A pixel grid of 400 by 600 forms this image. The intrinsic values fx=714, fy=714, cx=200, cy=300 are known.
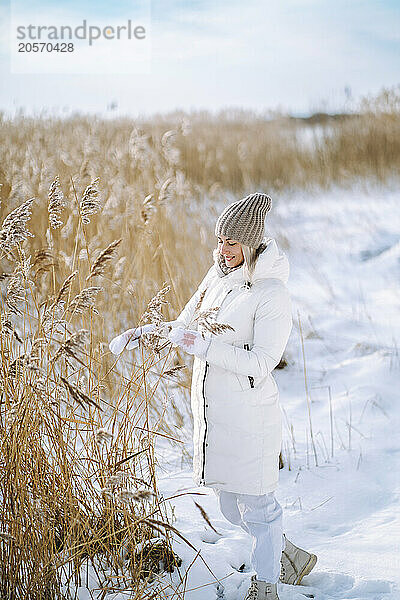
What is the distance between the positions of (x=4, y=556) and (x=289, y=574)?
826 mm

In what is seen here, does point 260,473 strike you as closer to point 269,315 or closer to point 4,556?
point 269,315

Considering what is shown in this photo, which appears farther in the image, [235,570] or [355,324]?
[355,324]

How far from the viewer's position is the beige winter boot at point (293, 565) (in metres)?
2.07

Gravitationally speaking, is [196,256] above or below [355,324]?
above

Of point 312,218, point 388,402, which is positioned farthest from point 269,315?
point 312,218

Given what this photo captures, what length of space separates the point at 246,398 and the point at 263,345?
160 millimetres

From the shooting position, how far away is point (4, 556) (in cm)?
174

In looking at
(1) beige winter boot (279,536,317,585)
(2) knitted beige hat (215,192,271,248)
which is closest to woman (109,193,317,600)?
(2) knitted beige hat (215,192,271,248)

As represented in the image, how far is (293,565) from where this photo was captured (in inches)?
81.8

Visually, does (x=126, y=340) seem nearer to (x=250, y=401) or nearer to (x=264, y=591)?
(x=250, y=401)

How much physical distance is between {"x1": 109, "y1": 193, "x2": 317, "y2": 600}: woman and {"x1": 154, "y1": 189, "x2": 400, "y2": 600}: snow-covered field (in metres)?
0.17

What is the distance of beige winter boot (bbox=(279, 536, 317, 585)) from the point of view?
2.07 m

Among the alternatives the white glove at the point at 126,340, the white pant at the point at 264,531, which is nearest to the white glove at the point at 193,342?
the white glove at the point at 126,340

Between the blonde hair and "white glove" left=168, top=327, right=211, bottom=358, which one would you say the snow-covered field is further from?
the blonde hair
